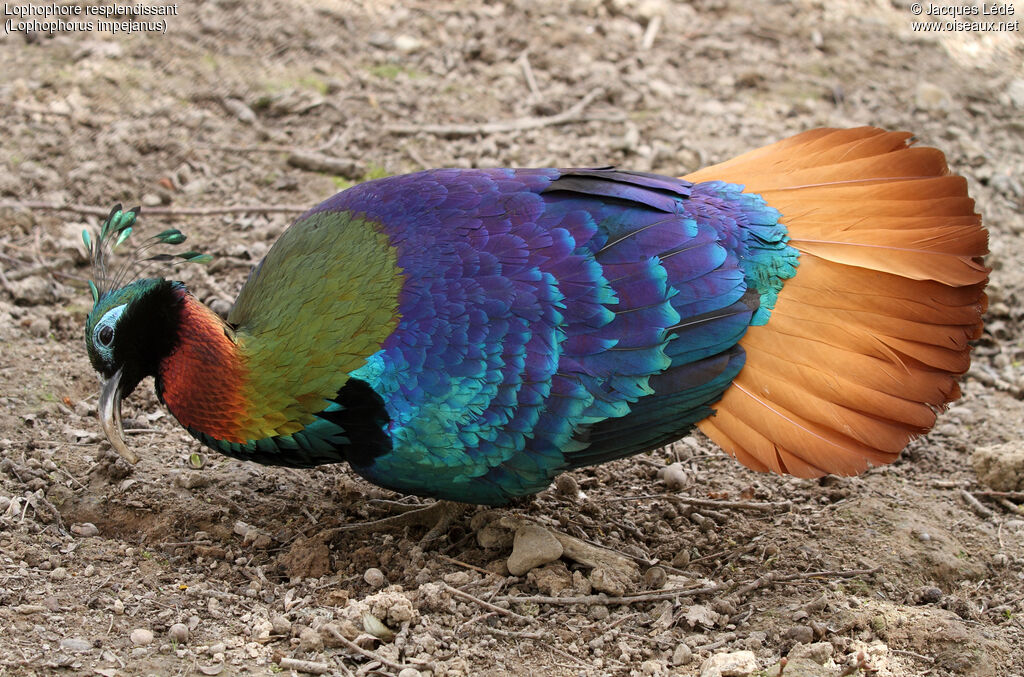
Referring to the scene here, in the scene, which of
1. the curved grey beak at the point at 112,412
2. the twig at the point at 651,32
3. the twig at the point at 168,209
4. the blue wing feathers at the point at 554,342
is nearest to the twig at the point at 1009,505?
the blue wing feathers at the point at 554,342

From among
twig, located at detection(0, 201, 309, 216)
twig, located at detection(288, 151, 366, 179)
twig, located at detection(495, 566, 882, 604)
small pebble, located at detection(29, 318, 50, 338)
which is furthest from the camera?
twig, located at detection(288, 151, 366, 179)

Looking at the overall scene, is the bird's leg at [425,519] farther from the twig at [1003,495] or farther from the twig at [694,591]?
the twig at [1003,495]

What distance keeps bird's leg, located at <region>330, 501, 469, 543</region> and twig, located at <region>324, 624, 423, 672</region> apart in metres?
0.71

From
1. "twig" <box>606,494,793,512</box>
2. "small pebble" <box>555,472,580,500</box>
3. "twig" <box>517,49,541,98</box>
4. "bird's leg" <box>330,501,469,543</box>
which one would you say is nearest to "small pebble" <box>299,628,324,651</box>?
"bird's leg" <box>330,501,469,543</box>

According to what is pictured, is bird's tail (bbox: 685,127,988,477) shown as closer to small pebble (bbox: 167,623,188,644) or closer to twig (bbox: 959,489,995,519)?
twig (bbox: 959,489,995,519)

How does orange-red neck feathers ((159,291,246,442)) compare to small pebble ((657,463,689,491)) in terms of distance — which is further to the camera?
small pebble ((657,463,689,491))

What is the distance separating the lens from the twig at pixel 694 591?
341 centimetres

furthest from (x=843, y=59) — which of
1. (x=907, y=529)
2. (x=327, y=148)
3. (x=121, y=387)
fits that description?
(x=121, y=387)

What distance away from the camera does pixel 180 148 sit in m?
5.74

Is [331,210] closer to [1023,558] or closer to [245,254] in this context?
[245,254]

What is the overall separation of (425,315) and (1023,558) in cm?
233

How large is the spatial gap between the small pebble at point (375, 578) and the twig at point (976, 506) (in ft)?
7.56

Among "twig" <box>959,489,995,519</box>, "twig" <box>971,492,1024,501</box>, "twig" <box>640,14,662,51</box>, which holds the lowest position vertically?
"twig" <box>959,489,995,519</box>

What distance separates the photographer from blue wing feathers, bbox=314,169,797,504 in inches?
132
